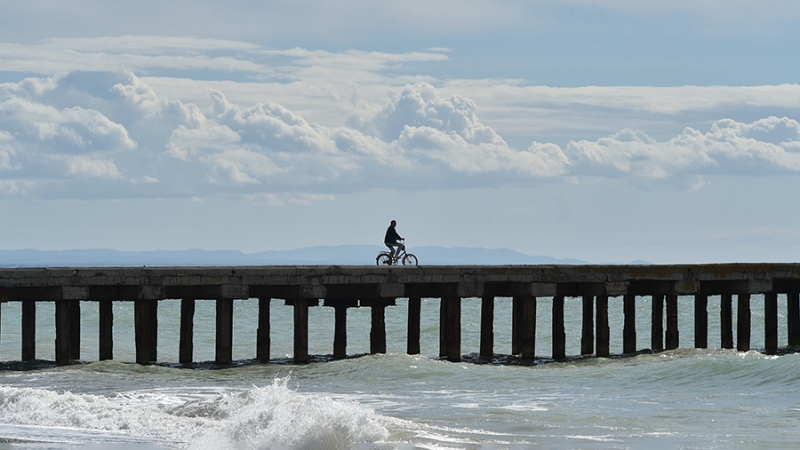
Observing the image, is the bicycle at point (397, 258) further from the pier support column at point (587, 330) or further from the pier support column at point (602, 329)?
the pier support column at point (602, 329)

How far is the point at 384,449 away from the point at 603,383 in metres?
9.27

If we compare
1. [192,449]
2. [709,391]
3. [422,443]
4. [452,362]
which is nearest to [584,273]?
[452,362]

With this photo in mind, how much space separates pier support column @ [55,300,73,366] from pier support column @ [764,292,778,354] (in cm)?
1747

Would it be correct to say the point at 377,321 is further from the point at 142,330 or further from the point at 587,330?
the point at 587,330

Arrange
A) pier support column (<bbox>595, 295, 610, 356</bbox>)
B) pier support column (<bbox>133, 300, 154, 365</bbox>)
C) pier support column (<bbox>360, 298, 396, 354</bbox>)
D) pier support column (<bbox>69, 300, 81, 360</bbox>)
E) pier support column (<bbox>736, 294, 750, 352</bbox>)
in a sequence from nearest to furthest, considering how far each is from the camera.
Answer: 1. pier support column (<bbox>69, 300, 81, 360</bbox>)
2. pier support column (<bbox>133, 300, 154, 365</bbox>)
3. pier support column (<bbox>360, 298, 396, 354</bbox>)
4. pier support column (<bbox>595, 295, 610, 356</bbox>)
5. pier support column (<bbox>736, 294, 750, 352</bbox>)

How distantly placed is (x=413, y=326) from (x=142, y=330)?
20.5 feet

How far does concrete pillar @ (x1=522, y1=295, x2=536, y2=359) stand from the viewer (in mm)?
24906

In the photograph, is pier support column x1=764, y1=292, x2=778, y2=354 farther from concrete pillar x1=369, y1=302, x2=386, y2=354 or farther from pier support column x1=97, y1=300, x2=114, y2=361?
pier support column x1=97, y1=300, x2=114, y2=361

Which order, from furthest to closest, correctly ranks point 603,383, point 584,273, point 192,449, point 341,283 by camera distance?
point 584,273, point 341,283, point 603,383, point 192,449

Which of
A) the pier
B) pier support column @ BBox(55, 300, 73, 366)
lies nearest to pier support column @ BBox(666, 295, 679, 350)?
the pier

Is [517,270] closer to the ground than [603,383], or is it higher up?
higher up

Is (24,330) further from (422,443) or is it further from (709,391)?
(709,391)

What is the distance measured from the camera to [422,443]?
530 inches

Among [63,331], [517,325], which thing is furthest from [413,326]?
[63,331]
